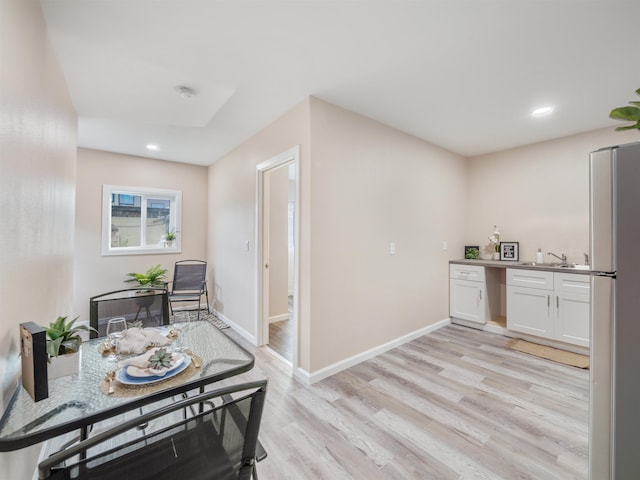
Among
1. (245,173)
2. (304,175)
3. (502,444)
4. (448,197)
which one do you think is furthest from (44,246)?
(448,197)

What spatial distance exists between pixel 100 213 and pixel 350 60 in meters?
4.06

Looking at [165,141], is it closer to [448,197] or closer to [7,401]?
[7,401]

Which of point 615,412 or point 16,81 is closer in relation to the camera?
point 615,412

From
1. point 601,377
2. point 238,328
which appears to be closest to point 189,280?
point 238,328

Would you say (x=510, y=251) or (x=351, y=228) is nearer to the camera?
(x=351, y=228)

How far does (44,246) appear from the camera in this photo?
174 cm

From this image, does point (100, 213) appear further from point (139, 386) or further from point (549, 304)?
point (549, 304)

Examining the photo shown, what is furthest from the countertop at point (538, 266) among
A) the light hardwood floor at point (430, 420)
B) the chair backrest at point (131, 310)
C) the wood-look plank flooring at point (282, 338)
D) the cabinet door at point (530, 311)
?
the chair backrest at point (131, 310)

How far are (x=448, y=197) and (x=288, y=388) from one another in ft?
10.9

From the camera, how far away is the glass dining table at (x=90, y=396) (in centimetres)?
89

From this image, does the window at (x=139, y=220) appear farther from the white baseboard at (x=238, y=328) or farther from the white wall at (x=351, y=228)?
the white baseboard at (x=238, y=328)

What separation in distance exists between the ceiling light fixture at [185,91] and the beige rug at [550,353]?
424cm

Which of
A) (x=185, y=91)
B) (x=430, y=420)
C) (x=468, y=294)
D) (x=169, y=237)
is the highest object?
(x=185, y=91)

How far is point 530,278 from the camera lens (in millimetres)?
3457
